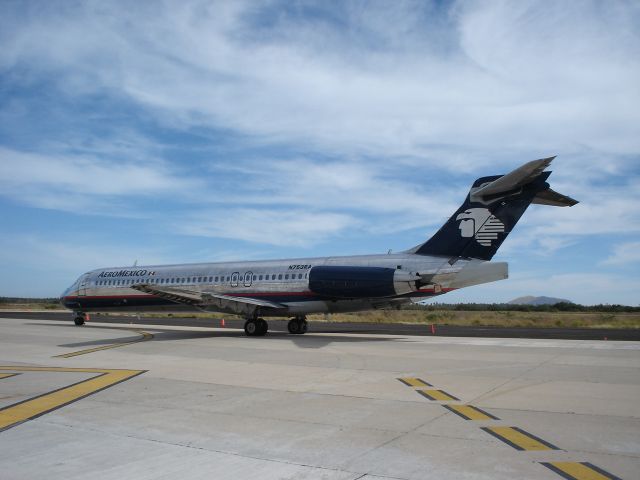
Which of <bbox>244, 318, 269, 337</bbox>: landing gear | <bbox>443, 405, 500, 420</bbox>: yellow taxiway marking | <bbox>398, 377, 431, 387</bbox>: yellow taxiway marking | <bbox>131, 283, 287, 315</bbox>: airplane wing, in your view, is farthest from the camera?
<bbox>244, 318, 269, 337</bbox>: landing gear

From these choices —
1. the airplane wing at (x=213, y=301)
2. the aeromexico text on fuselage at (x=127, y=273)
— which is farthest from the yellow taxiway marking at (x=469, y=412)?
the aeromexico text on fuselage at (x=127, y=273)

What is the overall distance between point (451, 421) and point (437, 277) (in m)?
11.1

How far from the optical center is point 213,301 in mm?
20078

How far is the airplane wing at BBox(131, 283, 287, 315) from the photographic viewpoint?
19.7m

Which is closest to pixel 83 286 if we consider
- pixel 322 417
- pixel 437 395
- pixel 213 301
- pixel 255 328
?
pixel 213 301

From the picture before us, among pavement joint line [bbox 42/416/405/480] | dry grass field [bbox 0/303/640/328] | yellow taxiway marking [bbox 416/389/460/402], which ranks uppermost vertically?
dry grass field [bbox 0/303/640/328]

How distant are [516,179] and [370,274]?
18.0ft

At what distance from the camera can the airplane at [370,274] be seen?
16.4 metres

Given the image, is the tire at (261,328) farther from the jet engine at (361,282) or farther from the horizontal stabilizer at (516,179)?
the horizontal stabilizer at (516,179)

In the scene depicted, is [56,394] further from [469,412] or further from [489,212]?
[489,212]

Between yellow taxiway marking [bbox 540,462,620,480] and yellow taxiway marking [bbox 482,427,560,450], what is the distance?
20.0 inches

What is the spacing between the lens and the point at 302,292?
20.4 m

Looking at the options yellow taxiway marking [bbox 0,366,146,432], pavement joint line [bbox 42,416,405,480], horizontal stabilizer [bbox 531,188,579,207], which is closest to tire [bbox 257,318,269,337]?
yellow taxiway marking [bbox 0,366,146,432]

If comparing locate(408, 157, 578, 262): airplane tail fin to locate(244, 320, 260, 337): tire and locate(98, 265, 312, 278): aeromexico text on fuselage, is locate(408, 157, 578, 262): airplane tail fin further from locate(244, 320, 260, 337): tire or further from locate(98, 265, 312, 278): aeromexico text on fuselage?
locate(98, 265, 312, 278): aeromexico text on fuselage
